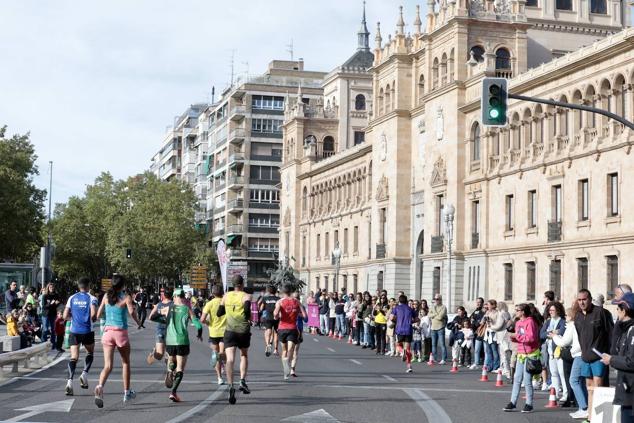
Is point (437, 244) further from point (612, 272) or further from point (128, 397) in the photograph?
point (128, 397)

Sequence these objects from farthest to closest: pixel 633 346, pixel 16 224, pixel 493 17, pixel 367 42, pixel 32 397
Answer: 1. pixel 367 42
2. pixel 16 224
3. pixel 493 17
4. pixel 32 397
5. pixel 633 346

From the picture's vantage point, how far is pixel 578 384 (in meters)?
17.4

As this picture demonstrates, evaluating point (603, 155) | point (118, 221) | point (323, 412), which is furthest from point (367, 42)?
point (323, 412)

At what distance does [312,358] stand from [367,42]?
8503 centimetres

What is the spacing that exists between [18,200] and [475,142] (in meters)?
29.0

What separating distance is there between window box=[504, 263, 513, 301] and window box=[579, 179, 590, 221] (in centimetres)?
660

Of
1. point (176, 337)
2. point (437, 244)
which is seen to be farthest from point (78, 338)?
point (437, 244)

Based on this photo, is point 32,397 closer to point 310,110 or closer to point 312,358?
point 312,358

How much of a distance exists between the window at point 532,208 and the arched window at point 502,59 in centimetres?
981

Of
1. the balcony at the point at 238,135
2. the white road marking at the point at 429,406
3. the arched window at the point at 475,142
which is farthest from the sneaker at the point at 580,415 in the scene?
the balcony at the point at 238,135

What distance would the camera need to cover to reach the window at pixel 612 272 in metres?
43.5

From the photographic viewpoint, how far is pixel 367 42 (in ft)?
372

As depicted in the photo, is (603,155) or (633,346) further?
(603,155)

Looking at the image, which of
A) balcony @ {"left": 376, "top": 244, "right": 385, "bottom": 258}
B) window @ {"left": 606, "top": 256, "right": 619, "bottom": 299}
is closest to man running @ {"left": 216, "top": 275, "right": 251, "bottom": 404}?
window @ {"left": 606, "top": 256, "right": 619, "bottom": 299}
